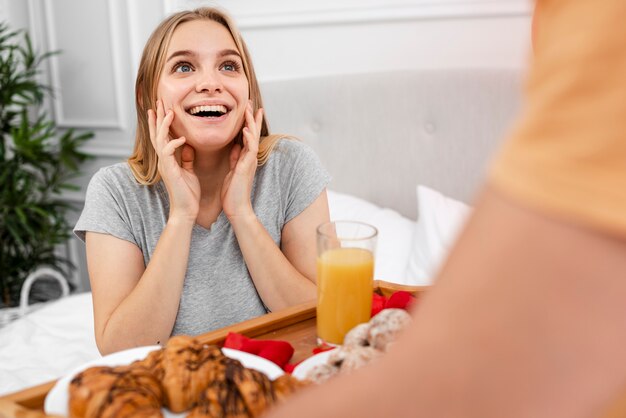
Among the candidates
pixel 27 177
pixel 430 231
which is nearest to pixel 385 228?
pixel 430 231

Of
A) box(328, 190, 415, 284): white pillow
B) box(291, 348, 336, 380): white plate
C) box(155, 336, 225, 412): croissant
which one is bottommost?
box(328, 190, 415, 284): white pillow

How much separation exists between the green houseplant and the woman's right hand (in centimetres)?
161

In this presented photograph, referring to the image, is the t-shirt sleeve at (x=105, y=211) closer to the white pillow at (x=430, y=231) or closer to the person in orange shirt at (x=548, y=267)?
the white pillow at (x=430, y=231)

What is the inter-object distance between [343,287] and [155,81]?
2.65ft

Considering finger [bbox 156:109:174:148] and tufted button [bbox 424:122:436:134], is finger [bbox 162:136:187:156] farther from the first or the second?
tufted button [bbox 424:122:436:134]

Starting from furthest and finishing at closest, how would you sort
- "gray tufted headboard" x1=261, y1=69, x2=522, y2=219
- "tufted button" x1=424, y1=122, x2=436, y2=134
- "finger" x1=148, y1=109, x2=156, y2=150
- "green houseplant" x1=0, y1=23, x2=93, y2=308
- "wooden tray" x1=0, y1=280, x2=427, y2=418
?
1. "green houseplant" x1=0, y1=23, x2=93, y2=308
2. "tufted button" x1=424, y1=122, x2=436, y2=134
3. "gray tufted headboard" x1=261, y1=69, x2=522, y2=219
4. "finger" x1=148, y1=109, x2=156, y2=150
5. "wooden tray" x1=0, y1=280, x2=427, y2=418

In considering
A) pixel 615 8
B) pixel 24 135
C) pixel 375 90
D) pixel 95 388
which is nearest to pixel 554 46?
pixel 615 8

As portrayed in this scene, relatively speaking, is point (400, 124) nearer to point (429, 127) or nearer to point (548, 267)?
point (429, 127)

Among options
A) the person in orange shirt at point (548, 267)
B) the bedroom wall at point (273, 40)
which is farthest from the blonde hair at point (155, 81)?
the person in orange shirt at point (548, 267)

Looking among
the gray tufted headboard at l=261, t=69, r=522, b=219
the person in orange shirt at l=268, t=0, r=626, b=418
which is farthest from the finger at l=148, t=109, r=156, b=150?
the person in orange shirt at l=268, t=0, r=626, b=418

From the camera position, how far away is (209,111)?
142 cm

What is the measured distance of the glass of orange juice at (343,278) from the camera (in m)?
0.89

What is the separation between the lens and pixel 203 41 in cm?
146

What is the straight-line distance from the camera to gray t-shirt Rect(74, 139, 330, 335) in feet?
4.57
